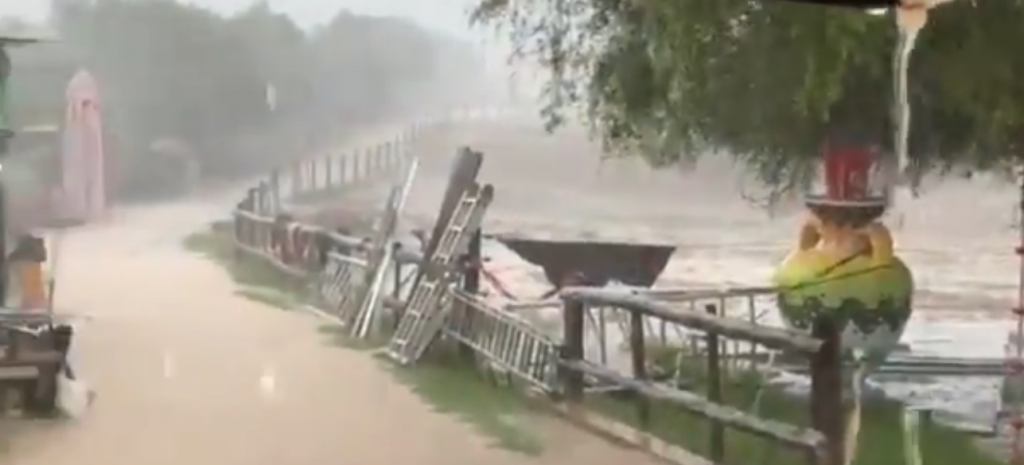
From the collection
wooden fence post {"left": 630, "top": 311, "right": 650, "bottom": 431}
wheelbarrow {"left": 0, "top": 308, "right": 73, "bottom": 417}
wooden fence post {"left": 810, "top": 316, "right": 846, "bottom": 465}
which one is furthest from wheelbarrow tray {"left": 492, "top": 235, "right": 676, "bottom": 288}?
wheelbarrow {"left": 0, "top": 308, "right": 73, "bottom": 417}

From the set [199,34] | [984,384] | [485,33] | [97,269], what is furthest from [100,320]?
[984,384]

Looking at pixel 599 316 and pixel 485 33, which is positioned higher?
pixel 485 33

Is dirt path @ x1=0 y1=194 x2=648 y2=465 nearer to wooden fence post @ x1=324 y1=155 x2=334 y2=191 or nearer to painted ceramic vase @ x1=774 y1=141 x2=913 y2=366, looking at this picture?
wooden fence post @ x1=324 y1=155 x2=334 y2=191

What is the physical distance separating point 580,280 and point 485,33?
0.51 meters

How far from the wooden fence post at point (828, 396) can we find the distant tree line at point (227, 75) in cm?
64

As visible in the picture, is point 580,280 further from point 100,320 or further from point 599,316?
point 100,320

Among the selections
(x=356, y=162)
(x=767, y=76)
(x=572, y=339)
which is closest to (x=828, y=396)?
(x=767, y=76)

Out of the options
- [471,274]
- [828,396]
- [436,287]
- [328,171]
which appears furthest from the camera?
[436,287]

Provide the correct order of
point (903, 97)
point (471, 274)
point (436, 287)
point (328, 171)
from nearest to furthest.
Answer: point (903, 97) → point (328, 171) → point (471, 274) → point (436, 287)

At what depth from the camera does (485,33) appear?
2.25 metres

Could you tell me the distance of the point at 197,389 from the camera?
2.14m

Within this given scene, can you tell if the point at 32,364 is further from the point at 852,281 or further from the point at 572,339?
the point at 852,281

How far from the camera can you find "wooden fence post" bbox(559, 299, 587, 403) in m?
2.46

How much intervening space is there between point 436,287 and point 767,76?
980mm
